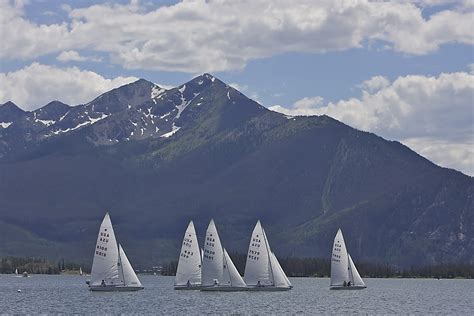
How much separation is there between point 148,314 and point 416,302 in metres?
66.6

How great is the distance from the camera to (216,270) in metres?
182

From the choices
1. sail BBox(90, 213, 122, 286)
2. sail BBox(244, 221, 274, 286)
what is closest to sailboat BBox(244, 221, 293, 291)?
sail BBox(244, 221, 274, 286)

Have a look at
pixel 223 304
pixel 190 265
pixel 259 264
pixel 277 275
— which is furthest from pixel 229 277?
pixel 223 304

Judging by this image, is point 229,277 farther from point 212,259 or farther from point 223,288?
point 212,259

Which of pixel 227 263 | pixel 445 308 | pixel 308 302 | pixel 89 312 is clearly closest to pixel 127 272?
pixel 227 263

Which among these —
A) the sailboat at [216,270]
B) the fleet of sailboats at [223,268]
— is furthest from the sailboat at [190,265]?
the sailboat at [216,270]

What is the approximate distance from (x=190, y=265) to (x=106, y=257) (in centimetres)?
1881

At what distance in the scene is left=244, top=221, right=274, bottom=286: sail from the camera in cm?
18350

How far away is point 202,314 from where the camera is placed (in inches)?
5404

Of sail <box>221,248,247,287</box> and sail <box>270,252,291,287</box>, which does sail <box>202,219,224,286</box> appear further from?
sail <box>270,252,291,287</box>

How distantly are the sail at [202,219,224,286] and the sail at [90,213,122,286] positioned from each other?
15.7 metres

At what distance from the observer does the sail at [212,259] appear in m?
181

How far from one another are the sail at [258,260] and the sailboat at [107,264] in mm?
22780

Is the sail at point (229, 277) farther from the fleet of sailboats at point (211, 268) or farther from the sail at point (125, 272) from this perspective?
the sail at point (125, 272)
